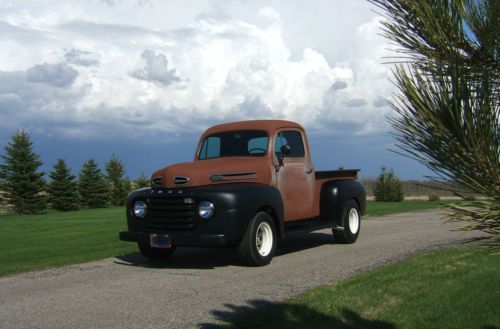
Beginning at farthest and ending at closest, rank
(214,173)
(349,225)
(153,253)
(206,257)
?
(349,225), (206,257), (153,253), (214,173)

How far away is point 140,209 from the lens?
8.66m

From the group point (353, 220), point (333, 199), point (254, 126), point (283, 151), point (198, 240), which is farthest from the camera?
point (353, 220)

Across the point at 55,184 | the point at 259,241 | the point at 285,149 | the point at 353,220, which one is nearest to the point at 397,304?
the point at 259,241

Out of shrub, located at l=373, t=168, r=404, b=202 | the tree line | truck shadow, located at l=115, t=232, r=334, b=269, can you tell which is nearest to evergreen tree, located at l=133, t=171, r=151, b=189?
the tree line

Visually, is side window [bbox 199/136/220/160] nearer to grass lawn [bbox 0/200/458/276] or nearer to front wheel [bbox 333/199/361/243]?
grass lawn [bbox 0/200/458/276]

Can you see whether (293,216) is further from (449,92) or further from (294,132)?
(449,92)

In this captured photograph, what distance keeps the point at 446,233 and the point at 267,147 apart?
5180mm

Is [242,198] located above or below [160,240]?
above

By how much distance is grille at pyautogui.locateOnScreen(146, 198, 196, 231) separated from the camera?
8.05m

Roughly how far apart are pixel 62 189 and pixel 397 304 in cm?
3379

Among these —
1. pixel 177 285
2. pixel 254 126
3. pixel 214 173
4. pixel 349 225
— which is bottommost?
pixel 177 285

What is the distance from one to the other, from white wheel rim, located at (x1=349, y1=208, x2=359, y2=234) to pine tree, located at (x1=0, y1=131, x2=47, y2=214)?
88.8 ft

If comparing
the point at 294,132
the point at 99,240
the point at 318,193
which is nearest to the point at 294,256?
the point at 318,193

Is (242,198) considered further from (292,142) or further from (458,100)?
(458,100)
